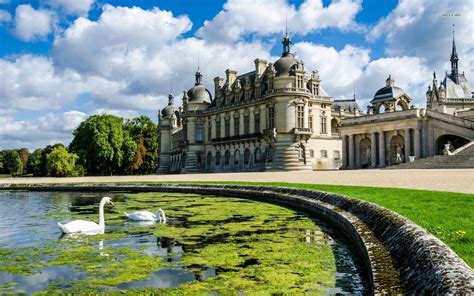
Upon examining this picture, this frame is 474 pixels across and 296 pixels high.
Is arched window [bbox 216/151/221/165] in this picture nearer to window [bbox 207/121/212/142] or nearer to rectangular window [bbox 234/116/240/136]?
window [bbox 207/121/212/142]

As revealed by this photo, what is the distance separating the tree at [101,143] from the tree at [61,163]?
3.15 meters

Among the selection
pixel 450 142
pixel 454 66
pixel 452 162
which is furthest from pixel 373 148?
pixel 454 66

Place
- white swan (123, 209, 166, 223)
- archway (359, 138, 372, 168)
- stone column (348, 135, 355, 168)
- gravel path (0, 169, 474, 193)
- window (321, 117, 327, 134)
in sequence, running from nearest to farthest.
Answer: white swan (123, 209, 166, 223) < gravel path (0, 169, 474, 193) < stone column (348, 135, 355, 168) < archway (359, 138, 372, 168) < window (321, 117, 327, 134)

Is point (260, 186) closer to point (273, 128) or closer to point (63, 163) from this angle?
point (273, 128)

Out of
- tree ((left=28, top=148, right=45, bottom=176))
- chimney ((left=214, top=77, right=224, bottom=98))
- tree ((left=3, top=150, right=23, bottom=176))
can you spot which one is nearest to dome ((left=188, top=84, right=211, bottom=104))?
chimney ((left=214, top=77, right=224, bottom=98))

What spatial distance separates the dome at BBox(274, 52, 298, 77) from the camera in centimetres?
5319

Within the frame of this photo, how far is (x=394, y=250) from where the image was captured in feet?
22.2

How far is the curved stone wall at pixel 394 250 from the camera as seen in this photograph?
4410 mm

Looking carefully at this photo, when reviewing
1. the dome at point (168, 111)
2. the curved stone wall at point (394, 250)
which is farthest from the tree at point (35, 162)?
the curved stone wall at point (394, 250)

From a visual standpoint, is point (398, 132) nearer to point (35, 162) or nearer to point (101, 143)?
point (101, 143)

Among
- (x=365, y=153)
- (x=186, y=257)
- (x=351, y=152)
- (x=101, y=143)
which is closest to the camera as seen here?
(x=186, y=257)

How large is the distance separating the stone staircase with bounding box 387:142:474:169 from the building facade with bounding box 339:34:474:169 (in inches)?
74.1

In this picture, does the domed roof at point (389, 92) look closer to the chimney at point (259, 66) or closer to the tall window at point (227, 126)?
the chimney at point (259, 66)

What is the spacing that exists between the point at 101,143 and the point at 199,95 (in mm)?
16745
